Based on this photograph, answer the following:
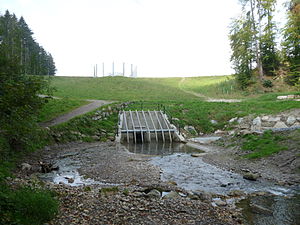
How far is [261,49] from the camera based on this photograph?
3834 centimetres

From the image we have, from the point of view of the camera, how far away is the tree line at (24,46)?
2018cm

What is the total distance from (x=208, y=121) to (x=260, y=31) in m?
23.1

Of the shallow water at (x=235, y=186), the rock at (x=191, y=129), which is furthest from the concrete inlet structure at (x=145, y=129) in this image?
the shallow water at (x=235, y=186)

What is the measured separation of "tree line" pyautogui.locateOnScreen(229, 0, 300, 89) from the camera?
35469 mm

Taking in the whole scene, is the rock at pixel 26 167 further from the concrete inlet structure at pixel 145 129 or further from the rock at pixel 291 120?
the rock at pixel 291 120

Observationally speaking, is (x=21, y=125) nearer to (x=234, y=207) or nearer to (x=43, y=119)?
(x=234, y=207)

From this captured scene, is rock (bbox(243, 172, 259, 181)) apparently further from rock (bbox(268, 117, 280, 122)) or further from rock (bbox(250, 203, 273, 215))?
rock (bbox(268, 117, 280, 122))

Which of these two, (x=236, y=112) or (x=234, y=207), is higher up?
(x=236, y=112)

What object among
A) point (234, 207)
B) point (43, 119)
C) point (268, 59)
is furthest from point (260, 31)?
point (234, 207)

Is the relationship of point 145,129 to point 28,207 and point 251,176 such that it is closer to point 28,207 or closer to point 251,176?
point 251,176

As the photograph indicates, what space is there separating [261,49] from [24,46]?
5451cm

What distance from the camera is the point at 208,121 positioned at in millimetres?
22516

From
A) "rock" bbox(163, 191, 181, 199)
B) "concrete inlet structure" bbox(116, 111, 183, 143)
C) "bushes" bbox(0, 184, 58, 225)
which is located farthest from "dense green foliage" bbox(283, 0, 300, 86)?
"bushes" bbox(0, 184, 58, 225)

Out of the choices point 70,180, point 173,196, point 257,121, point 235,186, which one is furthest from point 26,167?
point 257,121
